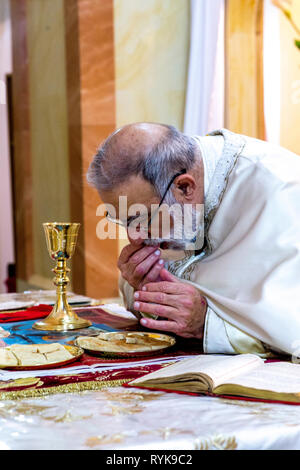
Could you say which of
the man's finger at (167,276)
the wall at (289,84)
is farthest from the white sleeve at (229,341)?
the wall at (289,84)

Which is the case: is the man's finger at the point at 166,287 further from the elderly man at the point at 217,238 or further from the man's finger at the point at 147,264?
the man's finger at the point at 147,264

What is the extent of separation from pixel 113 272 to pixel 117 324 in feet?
8.92

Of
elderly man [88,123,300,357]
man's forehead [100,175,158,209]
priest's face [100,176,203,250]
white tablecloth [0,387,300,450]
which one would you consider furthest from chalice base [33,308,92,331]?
white tablecloth [0,387,300,450]

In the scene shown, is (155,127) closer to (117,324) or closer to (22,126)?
(117,324)

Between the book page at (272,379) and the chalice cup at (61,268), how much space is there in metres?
0.90

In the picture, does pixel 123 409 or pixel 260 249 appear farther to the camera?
pixel 260 249

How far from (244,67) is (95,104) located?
1.36 metres

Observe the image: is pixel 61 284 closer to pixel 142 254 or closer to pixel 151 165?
pixel 142 254

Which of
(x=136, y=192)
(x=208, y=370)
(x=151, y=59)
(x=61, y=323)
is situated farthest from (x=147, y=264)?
(x=151, y=59)

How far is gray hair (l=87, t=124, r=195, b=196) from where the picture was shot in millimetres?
2234

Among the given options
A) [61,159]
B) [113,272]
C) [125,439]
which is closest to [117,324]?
[125,439]

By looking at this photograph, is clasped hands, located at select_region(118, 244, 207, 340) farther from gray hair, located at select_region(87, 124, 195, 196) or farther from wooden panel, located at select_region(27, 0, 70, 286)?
wooden panel, located at select_region(27, 0, 70, 286)

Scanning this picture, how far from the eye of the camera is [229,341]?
1937 mm

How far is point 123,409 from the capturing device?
4.28ft
